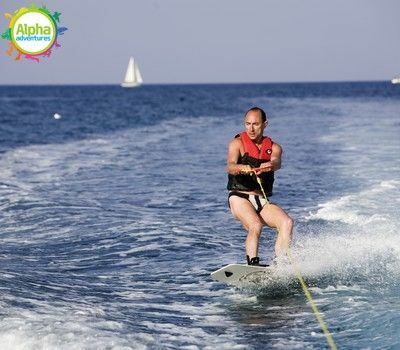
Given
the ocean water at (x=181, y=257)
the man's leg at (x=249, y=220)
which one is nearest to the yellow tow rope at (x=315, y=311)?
the ocean water at (x=181, y=257)

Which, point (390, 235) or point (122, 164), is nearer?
point (390, 235)

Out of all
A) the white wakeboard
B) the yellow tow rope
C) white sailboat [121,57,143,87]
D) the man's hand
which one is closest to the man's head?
the man's hand

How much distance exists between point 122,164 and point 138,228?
9842mm

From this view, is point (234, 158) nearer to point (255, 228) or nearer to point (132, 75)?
point (255, 228)

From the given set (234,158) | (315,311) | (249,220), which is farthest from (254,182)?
(315,311)

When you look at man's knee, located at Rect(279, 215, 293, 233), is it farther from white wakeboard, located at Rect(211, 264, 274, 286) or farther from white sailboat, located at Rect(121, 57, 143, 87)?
white sailboat, located at Rect(121, 57, 143, 87)

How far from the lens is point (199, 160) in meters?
21.7

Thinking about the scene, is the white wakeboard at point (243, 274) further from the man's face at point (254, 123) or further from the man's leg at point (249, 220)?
the man's face at point (254, 123)

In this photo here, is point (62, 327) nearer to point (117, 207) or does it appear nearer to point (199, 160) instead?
point (117, 207)

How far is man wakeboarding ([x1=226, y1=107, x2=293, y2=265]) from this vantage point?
7590 mm

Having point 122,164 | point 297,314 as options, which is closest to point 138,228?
Result: point 297,314

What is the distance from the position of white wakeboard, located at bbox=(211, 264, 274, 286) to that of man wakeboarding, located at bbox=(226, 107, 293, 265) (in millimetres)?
124

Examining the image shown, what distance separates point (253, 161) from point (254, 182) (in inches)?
9.3

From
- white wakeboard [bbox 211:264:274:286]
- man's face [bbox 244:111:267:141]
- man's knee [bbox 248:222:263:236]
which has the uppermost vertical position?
man's face [bbox 244:111:267:141]
